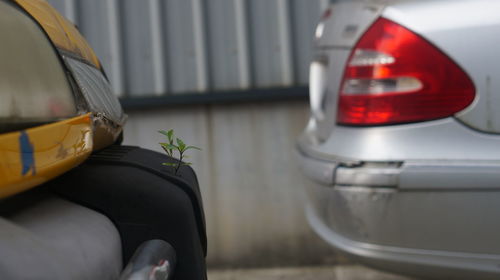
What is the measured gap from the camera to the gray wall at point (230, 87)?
3850 mm

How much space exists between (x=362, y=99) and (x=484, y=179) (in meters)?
0.50

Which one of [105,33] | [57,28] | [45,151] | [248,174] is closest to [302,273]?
[248,174]

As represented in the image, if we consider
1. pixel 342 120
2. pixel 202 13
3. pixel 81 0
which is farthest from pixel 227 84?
pixel 342 120

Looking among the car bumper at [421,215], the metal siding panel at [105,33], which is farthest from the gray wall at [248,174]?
the car bumper at [421,215]

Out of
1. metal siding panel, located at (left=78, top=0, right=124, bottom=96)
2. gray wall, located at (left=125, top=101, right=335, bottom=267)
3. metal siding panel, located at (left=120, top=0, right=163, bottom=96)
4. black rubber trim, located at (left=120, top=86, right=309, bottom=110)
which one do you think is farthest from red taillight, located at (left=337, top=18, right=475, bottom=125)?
metal siding panel, located at (left=78, top=0, right=124, bottom=96)

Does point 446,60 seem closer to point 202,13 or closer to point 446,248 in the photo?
point 446,248

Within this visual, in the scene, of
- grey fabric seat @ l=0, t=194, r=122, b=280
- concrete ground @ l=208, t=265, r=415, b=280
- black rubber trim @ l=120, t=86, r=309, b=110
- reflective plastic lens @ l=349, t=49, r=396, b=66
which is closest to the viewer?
grey fabric seat @ l=0, t=194, r=122, b=280

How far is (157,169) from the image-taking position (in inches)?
37.5

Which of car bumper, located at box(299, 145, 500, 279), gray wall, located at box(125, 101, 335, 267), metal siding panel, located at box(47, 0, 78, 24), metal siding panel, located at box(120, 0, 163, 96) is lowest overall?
gray wall, located at box(125, 101, 335, 267)

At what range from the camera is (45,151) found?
732 millimetres

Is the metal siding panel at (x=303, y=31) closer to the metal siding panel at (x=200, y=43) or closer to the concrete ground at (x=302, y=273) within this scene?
the metal siding panel at (x=200, y=43)

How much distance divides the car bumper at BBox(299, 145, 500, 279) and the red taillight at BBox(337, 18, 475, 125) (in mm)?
187

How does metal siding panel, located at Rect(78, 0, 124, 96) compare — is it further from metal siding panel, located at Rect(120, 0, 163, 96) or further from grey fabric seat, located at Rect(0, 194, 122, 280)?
grey fabric seat, located at Rect(0, 194, 122, 280)

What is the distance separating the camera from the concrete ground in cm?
364
